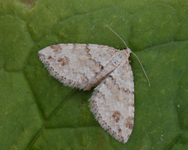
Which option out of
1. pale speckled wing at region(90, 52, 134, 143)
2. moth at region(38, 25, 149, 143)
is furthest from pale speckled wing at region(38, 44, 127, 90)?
pale speckled wing at region(90, 52, 134, 143)

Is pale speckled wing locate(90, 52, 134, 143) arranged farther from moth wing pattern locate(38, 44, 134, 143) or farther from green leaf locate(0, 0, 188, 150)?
green leaf locate(0, 0, 188, 150)

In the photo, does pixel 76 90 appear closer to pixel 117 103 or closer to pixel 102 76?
pixel 102 76

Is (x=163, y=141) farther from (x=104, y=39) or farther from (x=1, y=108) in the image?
(x=1, y=108)

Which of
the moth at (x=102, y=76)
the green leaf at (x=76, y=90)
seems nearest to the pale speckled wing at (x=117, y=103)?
the moth at (x=102, y=76)

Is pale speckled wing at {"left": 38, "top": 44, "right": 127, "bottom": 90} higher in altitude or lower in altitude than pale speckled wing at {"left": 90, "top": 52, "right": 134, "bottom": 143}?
higher

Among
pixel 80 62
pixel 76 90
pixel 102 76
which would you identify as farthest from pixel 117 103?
pixel 80 62

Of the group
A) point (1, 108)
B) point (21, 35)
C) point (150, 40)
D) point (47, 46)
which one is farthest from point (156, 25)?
point (1, 108)
